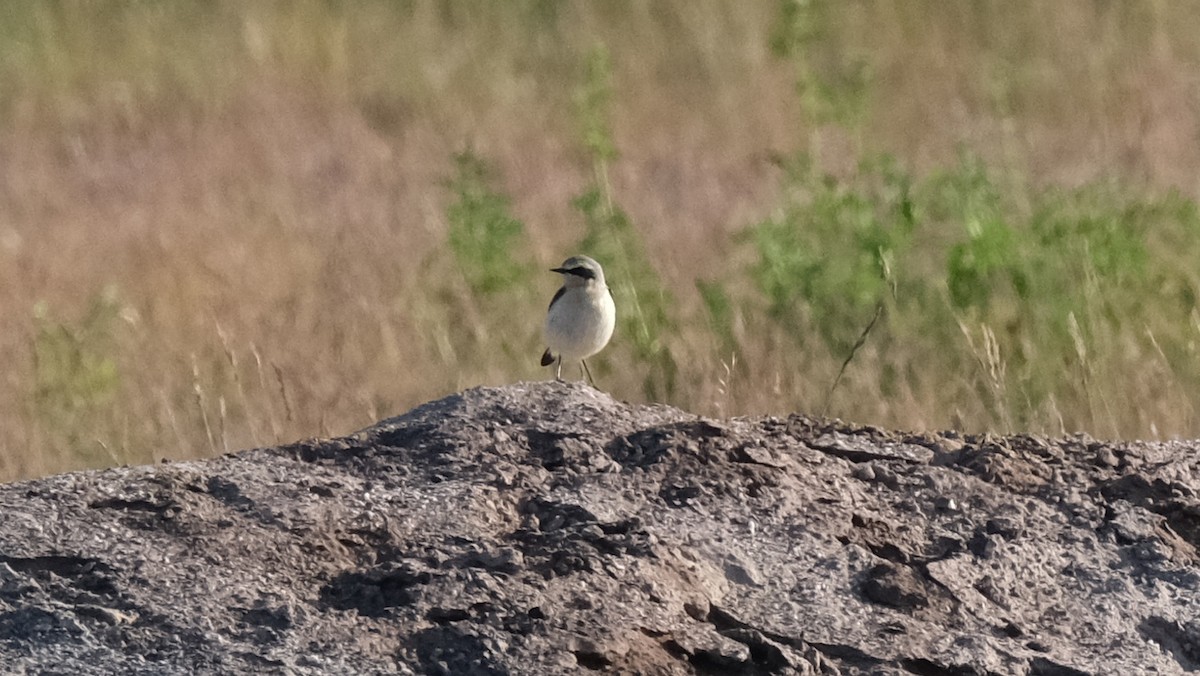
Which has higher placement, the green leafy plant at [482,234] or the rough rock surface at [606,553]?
the green leafy plant at [482,234]

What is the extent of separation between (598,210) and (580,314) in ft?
3.11

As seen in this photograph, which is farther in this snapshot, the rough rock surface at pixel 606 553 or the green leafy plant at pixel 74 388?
the green leafy plant at pixel 74 388

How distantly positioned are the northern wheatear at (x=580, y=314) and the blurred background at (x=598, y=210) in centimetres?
33

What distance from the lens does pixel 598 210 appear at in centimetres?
741

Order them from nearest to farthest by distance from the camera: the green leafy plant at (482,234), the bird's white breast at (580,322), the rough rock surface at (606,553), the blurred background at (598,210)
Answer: the rough rock surface at (606,553)
the bird's white breast at (580,322)
the blurred background at (598,210)
the green leafy plant at (482,234)

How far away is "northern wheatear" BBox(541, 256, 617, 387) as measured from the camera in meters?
6.56

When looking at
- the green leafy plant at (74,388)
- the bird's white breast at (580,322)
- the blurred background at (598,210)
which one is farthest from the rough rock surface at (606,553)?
the green leafy plant at (74,388)

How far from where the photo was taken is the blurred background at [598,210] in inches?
263

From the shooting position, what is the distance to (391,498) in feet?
14.3

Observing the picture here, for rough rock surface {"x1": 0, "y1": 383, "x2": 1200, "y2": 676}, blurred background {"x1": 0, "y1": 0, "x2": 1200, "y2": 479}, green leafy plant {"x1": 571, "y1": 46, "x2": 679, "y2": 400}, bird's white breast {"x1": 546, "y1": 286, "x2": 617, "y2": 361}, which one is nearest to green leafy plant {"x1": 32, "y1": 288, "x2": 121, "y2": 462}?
blurred background {"x1": 0, "y1": 0, "x2": 1200, "y2": 479}

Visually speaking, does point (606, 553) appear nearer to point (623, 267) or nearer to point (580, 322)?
point (580, 322)

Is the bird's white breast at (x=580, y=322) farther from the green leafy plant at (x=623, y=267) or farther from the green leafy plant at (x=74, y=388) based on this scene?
the green leafy plant at (x=74, y=388)

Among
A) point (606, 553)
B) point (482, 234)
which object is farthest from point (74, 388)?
point (606, 553)

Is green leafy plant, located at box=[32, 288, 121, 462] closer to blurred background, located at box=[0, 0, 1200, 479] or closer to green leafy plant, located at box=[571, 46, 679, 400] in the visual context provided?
blurred background, located at box=[0, 0, 1200, 479]
